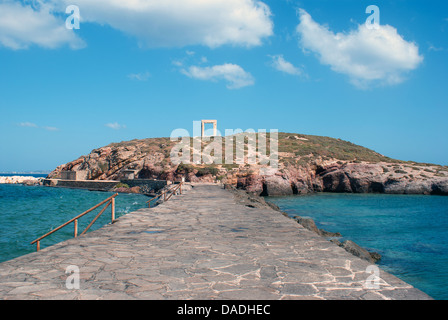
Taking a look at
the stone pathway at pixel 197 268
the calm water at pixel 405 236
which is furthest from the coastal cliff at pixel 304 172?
the stone pathway at pixel 197 268

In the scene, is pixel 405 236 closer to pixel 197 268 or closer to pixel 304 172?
pixel 197 268

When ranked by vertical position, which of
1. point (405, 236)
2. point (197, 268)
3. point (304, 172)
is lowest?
point (405, 236)

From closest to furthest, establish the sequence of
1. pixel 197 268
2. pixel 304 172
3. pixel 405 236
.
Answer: pixel 197 268
pixel 405 236
pixel 304 172

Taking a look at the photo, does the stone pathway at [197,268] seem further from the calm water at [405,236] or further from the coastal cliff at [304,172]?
the coastal cliff at [304,172]

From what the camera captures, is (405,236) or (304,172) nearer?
(405,236)

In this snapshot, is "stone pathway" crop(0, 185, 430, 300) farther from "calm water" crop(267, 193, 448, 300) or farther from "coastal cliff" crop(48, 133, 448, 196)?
"coastal cliff" crop(48, 133, 448, 196)

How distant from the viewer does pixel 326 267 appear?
543cm

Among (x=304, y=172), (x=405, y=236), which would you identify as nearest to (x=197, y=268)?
(x=405, y=236)

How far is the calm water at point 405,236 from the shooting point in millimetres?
9977

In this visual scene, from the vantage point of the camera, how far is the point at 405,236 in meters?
16.1

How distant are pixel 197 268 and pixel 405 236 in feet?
46.4

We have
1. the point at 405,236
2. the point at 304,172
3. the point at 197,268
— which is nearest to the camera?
the point at 197,268

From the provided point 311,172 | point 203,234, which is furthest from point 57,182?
point 203,234
